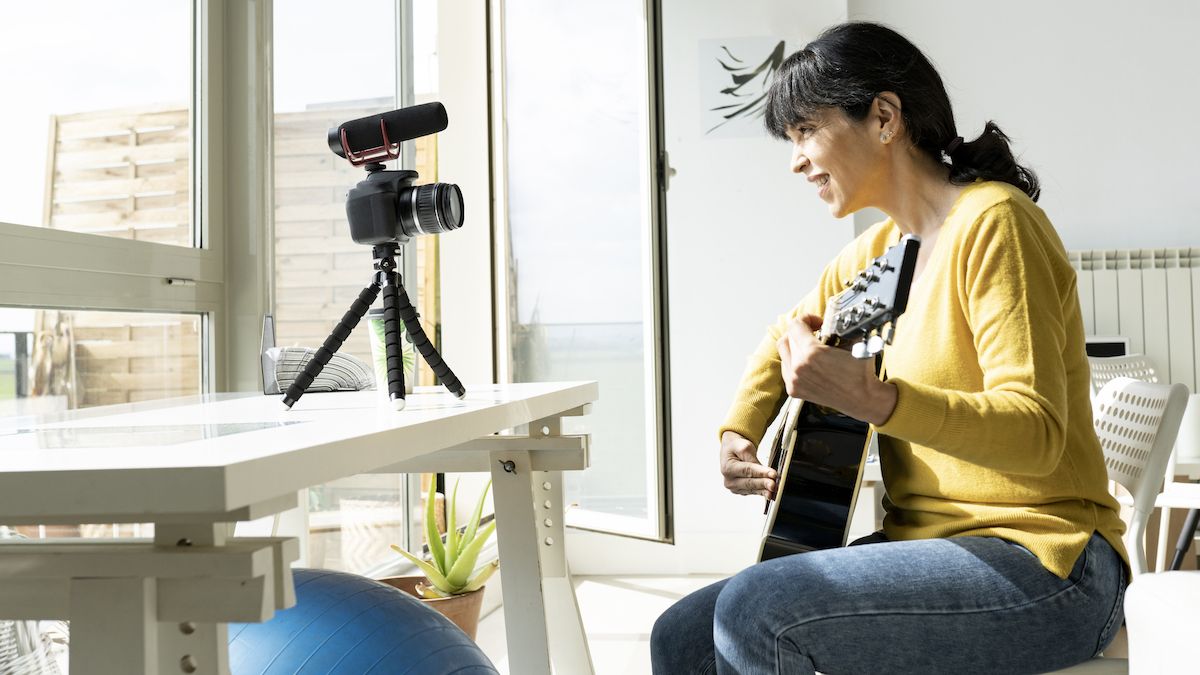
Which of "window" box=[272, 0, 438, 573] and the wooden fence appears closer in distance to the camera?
the wooden fence

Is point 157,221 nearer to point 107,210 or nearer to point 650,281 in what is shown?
point 107,210

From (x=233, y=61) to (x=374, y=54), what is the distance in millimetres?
896

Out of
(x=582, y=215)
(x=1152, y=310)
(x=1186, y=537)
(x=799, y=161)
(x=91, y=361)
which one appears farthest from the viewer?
(x=1152, y=310)

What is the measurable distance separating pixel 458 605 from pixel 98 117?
127cm

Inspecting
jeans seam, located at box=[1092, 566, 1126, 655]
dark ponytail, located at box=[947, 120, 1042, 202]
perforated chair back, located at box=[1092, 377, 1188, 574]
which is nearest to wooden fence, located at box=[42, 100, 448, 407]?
dark ponytail, located at box=[947, 120, 1042, 202]

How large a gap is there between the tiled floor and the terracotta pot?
14 centimetres

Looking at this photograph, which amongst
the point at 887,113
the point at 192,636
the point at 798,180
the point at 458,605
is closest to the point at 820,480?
the point at 887,113

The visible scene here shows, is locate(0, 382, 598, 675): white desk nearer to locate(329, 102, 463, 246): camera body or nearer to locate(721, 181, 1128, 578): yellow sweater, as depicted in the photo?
locate(329, 102, 463, 246): camera body

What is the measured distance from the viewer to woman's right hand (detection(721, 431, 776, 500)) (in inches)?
57.0

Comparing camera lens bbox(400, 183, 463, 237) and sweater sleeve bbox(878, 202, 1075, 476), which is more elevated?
camera lens bbox(400, 183, 463, 237)

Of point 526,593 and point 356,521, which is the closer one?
point 526,593

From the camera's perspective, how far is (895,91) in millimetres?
1328

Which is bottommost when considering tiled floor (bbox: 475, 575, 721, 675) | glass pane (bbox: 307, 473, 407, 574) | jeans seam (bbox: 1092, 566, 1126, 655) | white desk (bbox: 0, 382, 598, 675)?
tiled floor (bbox: 475, 575, 721, 675)

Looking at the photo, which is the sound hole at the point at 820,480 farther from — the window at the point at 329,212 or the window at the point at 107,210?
the window at the point at 329,212
